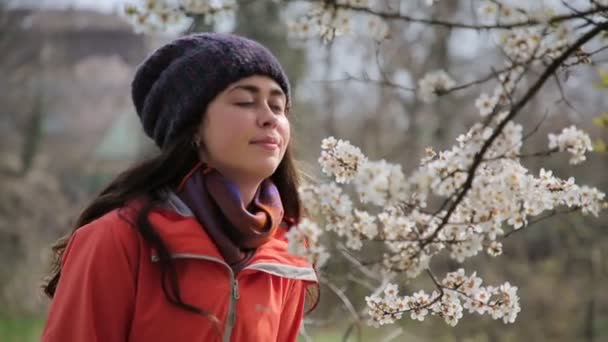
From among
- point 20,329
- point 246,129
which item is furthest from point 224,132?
point 20,329

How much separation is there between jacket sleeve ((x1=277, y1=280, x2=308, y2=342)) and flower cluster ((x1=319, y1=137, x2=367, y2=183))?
592mm

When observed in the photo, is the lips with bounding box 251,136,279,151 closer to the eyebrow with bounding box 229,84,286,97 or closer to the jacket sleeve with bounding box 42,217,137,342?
the eyebrow with bounding box 229,84,286,97

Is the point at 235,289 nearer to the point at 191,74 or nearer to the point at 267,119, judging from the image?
the point at 267,119

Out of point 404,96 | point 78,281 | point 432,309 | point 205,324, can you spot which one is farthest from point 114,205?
point 404,96

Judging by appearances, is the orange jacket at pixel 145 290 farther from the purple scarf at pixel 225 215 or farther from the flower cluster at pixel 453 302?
the flower cluster at pixel 453 302

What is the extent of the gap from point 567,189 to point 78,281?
38.5 inches

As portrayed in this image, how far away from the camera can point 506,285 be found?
160 cm

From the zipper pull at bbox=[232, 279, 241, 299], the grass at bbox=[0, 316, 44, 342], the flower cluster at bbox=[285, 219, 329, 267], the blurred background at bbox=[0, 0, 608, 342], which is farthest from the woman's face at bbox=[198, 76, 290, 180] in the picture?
the grass at bbox=[0, 316, 44, 342]

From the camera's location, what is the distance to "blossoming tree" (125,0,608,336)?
120cm

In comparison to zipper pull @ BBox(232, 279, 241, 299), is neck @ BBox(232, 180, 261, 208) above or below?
above

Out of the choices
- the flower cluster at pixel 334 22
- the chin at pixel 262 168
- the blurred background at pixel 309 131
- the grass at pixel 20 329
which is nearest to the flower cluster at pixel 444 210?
the flower cluster at pixel 334 22

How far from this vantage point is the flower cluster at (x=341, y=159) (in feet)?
4.66

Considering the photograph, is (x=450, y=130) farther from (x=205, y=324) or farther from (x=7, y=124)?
(x=205, y=324)

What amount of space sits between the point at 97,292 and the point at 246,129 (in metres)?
0.46
